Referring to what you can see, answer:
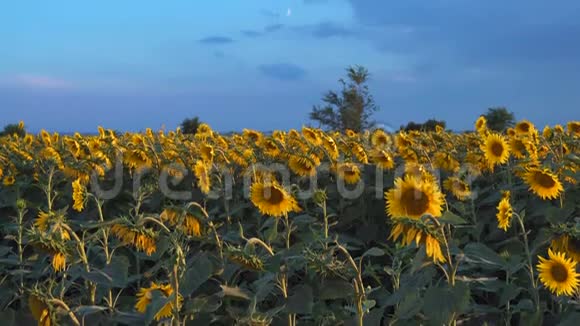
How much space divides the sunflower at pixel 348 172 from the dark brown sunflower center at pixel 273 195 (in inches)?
57.8

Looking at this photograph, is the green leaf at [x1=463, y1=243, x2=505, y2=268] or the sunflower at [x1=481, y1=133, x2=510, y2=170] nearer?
the green leaf at [x1=463, y1=243, x2=505, y2=268]

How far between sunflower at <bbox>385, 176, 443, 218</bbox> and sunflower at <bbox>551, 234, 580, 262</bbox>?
0.60 metres

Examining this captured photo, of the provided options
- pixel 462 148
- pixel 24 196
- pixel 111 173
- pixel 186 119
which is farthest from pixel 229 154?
pixel 186 119

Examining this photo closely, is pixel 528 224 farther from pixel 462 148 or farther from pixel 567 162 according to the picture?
pixel 462 148

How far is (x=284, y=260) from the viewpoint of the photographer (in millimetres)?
2854

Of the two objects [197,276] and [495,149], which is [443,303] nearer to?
[197,276]

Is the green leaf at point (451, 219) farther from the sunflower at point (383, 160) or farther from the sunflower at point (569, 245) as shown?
the sunflower at point (383, 160)

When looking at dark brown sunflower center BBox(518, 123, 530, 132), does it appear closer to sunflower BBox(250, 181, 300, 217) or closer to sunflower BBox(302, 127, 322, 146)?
sunflower BBox(302, 127, 322, 146)

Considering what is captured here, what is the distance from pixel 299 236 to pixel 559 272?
165 cm

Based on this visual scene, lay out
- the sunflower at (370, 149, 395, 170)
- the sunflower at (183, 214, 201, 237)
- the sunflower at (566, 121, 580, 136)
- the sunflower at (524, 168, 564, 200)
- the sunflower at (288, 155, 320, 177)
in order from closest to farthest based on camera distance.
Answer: the sunflower at (183, 214, 201, 237), the sunflower at (524, 168, 564, 200), the sunflower at (288, 155, 320, 177), the sunflower at (370, 149, 395, 170), the sunflower at (566, 121, 580, 136)

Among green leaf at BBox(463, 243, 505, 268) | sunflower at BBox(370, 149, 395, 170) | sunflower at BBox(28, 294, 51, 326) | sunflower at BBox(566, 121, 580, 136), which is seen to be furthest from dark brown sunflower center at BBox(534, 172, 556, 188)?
sunflower at BBox(566, 121, 580, 136)

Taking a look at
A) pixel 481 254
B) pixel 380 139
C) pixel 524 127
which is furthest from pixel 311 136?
pixel 481 254

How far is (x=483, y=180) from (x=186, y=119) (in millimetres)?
25363

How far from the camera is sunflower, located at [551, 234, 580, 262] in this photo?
266cm
